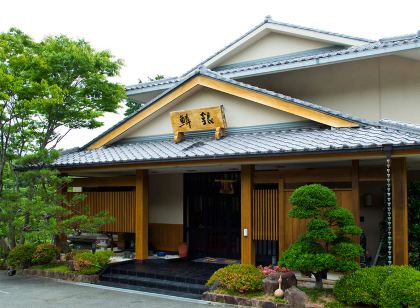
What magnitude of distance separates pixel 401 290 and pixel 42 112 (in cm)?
1183

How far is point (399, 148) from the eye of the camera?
8242 millimetres

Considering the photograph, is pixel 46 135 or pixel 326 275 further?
pixel 46 135

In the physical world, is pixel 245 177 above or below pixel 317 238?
above

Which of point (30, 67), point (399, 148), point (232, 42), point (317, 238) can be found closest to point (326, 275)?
point (317, 238)

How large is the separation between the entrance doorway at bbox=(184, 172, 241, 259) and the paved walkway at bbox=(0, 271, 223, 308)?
13.5ft

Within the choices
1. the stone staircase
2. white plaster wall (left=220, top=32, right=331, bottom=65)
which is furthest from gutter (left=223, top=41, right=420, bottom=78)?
the stone staircase

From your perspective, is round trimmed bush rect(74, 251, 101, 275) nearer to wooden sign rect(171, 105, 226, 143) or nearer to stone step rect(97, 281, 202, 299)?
stone step rect(97, 281, 202, 299)

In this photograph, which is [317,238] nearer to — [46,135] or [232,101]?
[232,101]

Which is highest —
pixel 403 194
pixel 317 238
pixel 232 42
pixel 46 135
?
pixel 232 42

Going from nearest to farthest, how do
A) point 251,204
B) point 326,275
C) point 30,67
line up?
point 326,275 < point 251,204 < point 30,67

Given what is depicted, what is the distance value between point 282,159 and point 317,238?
220 centimetres

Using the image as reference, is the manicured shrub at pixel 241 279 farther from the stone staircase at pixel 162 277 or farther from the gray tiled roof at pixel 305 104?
the gray tiled roof at pixel 305 104

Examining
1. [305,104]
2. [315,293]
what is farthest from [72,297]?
[305,104]

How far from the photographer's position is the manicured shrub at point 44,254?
43.2 ft
